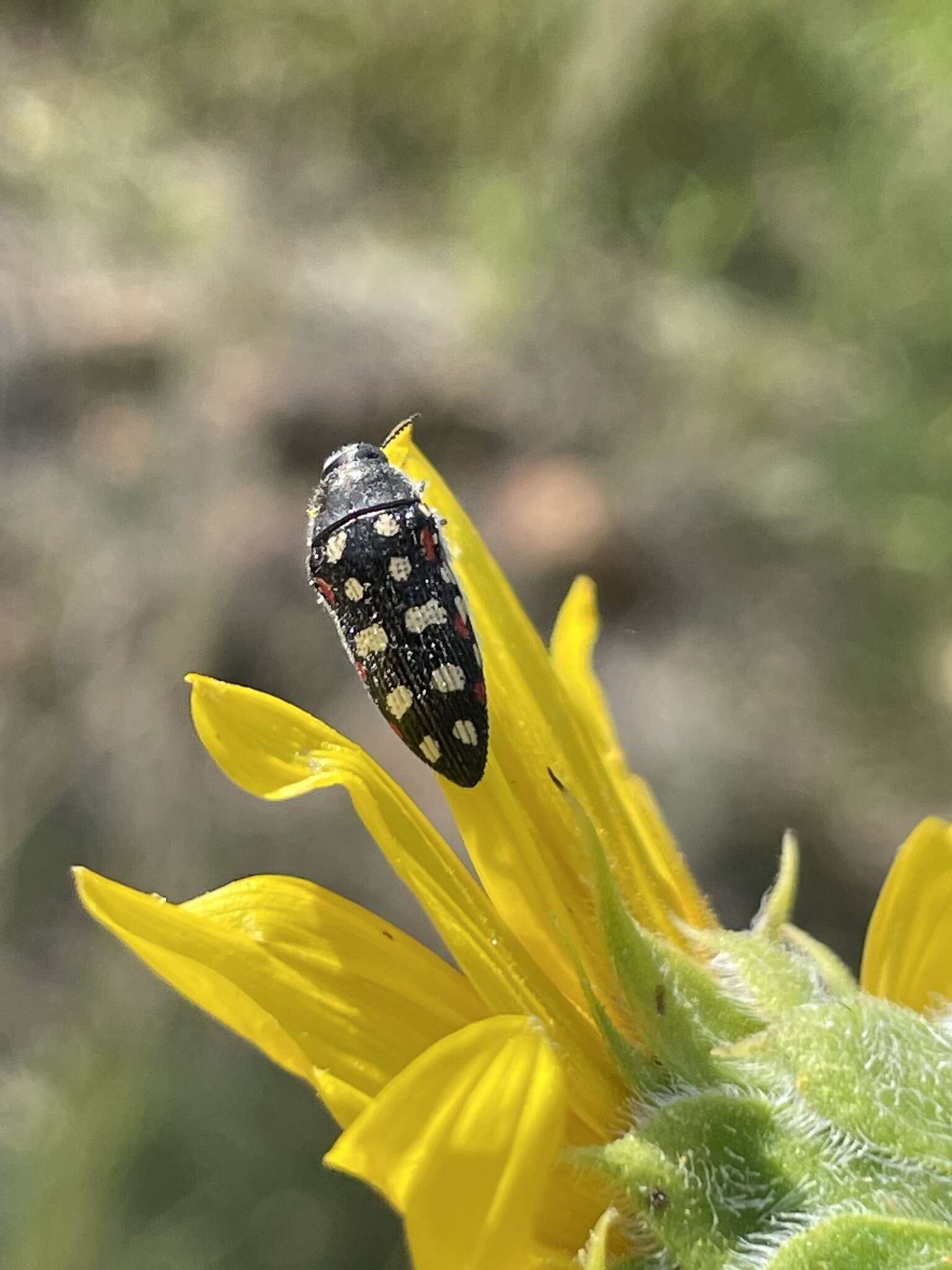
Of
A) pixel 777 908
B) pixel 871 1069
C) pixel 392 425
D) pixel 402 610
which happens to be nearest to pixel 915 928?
pixel 777 908

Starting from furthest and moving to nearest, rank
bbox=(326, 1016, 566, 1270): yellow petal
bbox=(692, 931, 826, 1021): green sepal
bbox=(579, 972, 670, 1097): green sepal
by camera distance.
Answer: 1. bbox=(692, 931, 826, 1021): green sepal
2. bbox=(579, 972, 670, 1097): green sepal
3. bbox=(326, 1016, 566, 1270): yellow petal

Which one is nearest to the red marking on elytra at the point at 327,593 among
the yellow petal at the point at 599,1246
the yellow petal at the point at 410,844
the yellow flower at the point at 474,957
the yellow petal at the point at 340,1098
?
the yellow flower at the point at 474,957

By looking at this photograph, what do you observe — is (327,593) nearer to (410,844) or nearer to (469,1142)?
(410,844)

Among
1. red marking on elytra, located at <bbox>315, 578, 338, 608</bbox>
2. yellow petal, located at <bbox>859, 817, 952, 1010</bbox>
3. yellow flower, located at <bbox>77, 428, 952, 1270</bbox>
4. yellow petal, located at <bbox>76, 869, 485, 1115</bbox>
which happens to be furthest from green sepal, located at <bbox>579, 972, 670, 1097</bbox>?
red marking on elytra, located at <bbox>315, 578, 338, 608</bbox>

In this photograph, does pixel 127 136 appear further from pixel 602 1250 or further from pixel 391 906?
pixel 602 1250

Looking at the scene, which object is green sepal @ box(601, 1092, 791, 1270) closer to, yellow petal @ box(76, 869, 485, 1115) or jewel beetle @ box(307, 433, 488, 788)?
yellow petal @ box(76, 869, 485, 1115)

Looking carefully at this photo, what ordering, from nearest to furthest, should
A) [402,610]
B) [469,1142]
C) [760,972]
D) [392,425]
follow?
1. [469,1142]
2. [760,972]
3. [402,610]
4. [392,425]

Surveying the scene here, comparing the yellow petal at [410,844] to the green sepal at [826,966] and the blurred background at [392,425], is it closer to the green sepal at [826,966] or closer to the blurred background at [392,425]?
the green sepal at [826,966]
